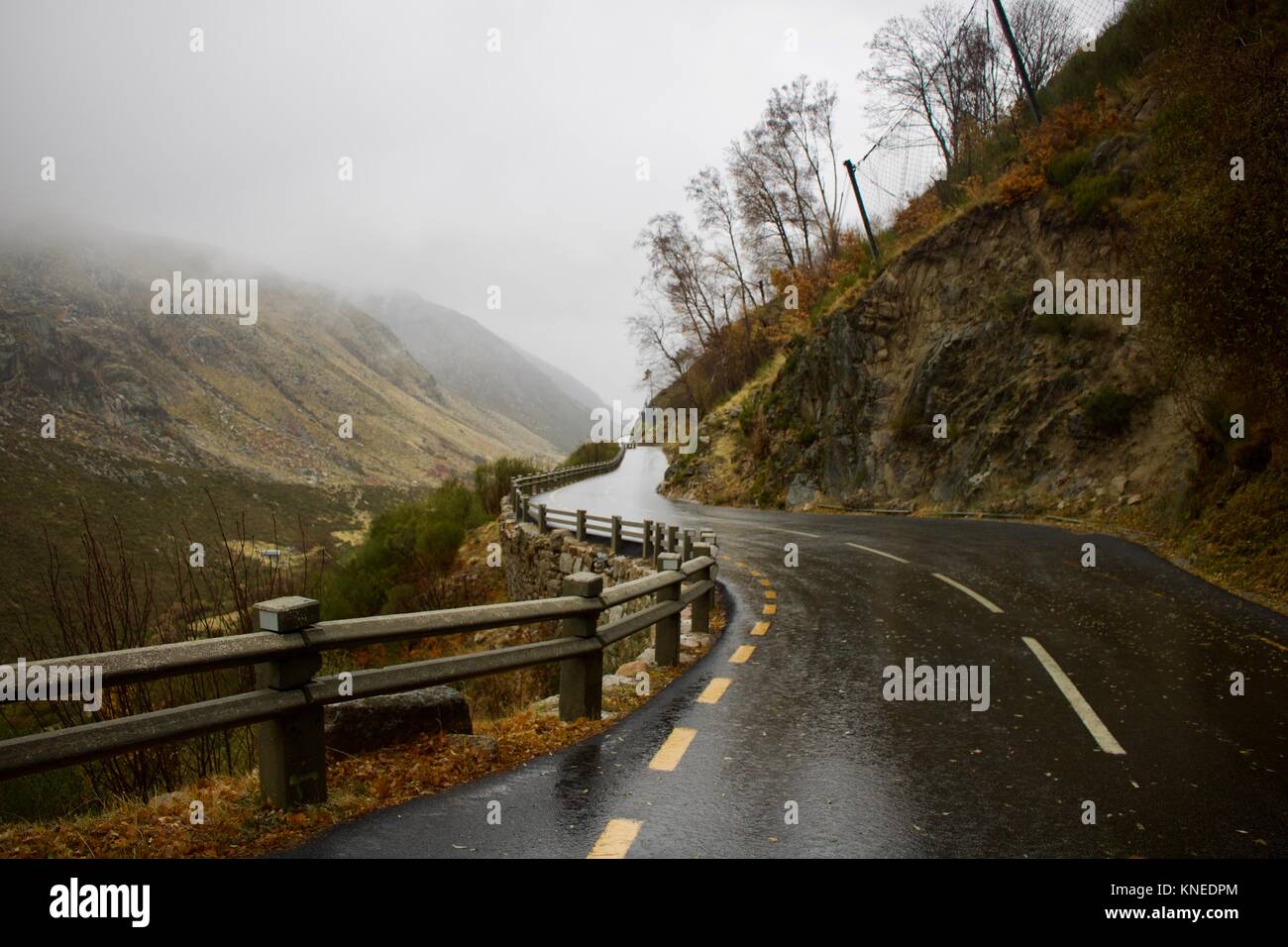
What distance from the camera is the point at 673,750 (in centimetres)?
535

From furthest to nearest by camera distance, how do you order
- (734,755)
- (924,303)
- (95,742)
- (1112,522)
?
1. (924,303)
2. (1112,522)
3. (734,755)
4. (95,742)

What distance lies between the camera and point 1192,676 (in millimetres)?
6906

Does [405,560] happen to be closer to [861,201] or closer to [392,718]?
[861,201]

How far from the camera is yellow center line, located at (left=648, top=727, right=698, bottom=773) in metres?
5.04

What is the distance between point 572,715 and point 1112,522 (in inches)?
674

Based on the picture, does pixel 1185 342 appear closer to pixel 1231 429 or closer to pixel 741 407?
pixel 1231 429

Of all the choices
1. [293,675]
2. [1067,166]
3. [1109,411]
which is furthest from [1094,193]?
[293,675]

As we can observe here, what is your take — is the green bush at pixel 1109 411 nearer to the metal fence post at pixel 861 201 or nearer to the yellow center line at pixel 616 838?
the metal fence post at pixel 861 201

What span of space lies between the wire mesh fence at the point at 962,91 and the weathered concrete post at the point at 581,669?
28188 millimetres

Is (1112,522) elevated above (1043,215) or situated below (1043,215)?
below

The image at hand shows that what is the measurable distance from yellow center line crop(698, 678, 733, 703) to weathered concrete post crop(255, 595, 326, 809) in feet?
11.1

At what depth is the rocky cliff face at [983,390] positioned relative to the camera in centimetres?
2019

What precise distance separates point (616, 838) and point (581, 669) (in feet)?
7.11

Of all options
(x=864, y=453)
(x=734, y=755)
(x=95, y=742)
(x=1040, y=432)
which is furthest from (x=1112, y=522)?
(x=95, y=742)
